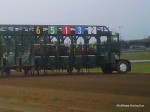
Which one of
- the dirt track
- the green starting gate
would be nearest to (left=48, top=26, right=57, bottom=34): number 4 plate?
the green starting gate

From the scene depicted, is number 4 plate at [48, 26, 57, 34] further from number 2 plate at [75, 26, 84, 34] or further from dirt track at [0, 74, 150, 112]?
dirt track at [0, 74, 150, 112]

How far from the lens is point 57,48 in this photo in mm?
33250

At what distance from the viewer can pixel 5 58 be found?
32.4 meters

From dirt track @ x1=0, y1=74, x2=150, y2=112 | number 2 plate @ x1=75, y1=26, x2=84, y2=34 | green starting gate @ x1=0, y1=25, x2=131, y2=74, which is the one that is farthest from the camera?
number 2 plate @ x1=75, y1=26, x2=84, y2=34

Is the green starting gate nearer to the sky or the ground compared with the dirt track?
nearer to the sky

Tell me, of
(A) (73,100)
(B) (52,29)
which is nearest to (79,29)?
(B) (52,29)

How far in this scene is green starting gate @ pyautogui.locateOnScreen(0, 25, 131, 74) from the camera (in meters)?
32.6

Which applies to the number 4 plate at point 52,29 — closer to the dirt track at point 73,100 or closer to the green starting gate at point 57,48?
the green starting gate at point 57,48

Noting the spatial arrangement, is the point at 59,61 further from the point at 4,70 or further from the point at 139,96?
the point at 139,96

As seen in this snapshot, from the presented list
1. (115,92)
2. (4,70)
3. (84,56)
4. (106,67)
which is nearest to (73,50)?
(84,56)

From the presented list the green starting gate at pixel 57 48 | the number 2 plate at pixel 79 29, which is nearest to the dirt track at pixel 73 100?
the green starting gate at pixel 57 48

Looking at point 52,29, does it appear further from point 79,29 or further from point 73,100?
point 73,100

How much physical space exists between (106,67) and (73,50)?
3.23 meters

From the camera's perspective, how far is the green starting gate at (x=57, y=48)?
1282 inches
